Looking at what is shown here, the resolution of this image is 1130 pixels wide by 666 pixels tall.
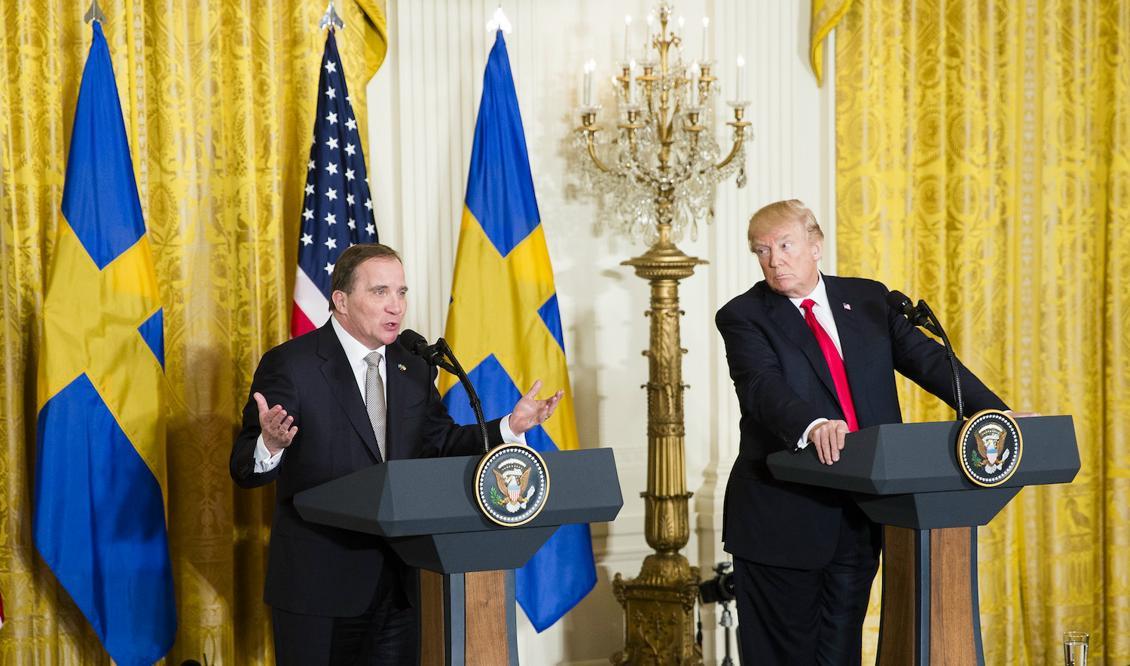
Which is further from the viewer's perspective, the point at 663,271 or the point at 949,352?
the point at 663,271

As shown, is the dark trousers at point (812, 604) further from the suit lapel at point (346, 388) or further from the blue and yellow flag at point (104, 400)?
the blue and yellow flag at point (104, 400)

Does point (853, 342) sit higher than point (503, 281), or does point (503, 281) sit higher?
point (503, 281)

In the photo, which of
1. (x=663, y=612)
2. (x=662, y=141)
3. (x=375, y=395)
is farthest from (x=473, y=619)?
(x=662, y=141)

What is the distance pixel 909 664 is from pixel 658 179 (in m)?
2.21

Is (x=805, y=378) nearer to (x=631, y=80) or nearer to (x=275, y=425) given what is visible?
(x=275, y=425)

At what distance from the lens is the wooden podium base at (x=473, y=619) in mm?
2727

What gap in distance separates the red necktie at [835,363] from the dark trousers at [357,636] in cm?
127

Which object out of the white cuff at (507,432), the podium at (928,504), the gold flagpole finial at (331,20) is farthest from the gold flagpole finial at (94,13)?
the podium at (928,504)

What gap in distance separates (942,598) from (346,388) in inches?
62.0

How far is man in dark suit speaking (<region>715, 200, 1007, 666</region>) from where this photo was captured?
3.45 m

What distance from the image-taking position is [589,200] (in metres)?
5.30

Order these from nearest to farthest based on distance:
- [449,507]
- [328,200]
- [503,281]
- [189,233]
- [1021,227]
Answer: [449,507] → [328,200] → [189,233] → [503,281] → [1021,227]

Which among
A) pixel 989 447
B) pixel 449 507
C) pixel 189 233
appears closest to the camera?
pixel 449 507

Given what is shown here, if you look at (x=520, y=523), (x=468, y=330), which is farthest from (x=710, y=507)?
(x=520, y=523)
